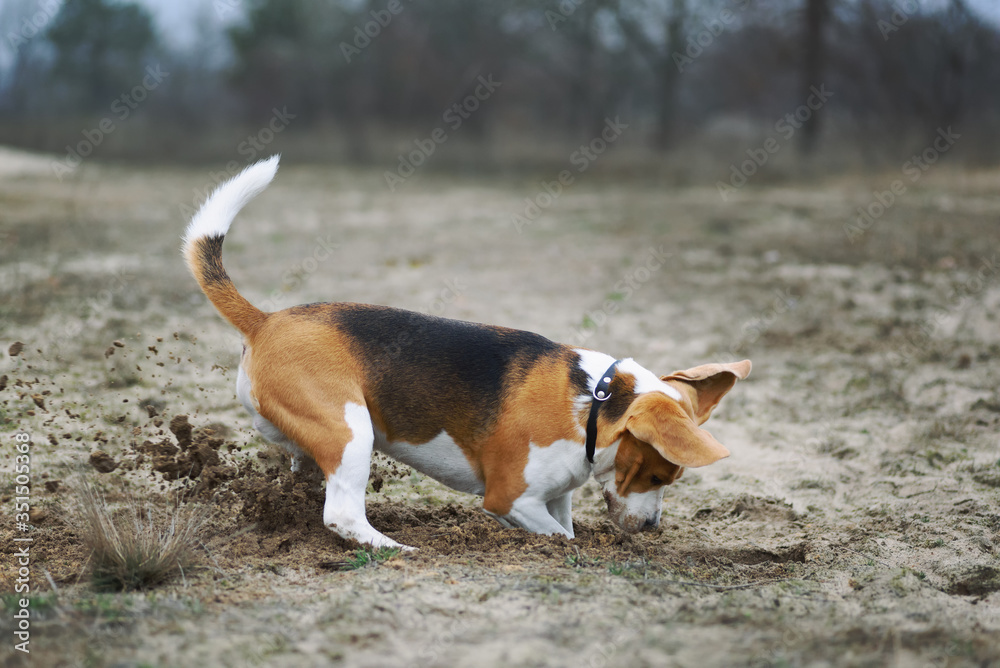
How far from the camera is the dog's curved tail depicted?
4.41 metres

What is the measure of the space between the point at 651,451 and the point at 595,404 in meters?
0.35

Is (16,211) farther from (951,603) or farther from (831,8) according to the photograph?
(831,8)

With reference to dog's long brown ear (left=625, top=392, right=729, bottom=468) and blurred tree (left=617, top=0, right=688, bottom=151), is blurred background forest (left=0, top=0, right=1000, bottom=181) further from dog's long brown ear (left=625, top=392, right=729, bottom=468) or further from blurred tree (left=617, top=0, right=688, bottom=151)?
dog's long brown ear (left=625, top=392, right=729, bottom=468)

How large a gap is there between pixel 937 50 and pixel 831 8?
2.82 metres

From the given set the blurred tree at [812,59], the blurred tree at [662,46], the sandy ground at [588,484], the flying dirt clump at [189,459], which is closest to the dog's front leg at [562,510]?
the sandy ground at [588,484]

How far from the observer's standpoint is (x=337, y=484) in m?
4.04

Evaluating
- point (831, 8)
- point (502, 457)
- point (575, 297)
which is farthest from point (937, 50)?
point (502, 457)

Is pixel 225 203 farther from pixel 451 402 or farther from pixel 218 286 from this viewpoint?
pixel 451 402

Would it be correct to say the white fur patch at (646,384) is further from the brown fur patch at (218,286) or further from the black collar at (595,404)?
the brown fur patch at (218,286)

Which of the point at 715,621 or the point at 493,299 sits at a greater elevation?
the point at 493,299

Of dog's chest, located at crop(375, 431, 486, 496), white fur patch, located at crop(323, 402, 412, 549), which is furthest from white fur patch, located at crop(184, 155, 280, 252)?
dog's chest, located at crop(375, 431, 486, 496)

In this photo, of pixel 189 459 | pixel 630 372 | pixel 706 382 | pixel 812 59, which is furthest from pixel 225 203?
pixel 812 59

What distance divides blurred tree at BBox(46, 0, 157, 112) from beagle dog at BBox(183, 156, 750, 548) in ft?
116

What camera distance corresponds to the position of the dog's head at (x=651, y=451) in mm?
3684
